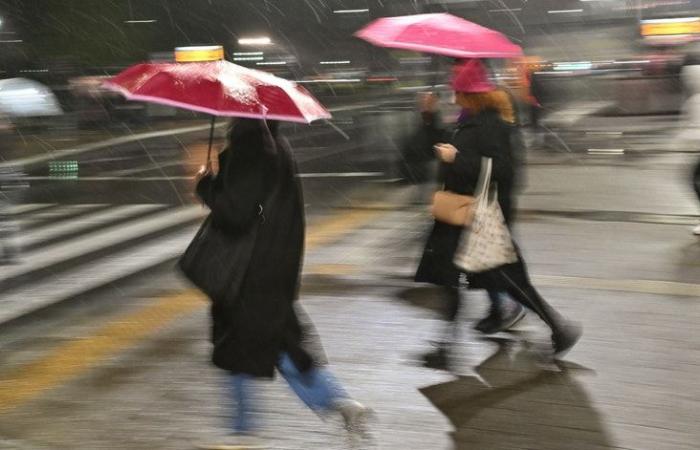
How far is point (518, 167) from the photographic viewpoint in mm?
5348

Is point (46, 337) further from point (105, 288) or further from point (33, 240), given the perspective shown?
point (33, 240)

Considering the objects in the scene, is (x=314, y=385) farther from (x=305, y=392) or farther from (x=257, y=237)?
(x=257, y=237)

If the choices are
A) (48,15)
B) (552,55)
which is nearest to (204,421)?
(552,55)

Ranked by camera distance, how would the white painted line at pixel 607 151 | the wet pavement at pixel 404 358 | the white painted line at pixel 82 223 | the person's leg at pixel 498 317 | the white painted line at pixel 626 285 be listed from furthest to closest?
the white painted line at pixel 607 151 < the white painted line at pixel 82 223 < the white painted line at pixel 626 285 < the person's leg at pixel 498 317 < the wet pavement at pixel 404 358

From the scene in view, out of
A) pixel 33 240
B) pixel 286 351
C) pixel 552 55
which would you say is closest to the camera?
pixel 286 351

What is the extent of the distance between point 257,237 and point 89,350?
7.76 ft

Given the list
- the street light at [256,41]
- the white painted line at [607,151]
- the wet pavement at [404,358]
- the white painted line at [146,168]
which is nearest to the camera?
the wet pavement at [404,358]

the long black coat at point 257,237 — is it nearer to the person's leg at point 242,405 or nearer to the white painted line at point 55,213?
the person's leg at point 242,405

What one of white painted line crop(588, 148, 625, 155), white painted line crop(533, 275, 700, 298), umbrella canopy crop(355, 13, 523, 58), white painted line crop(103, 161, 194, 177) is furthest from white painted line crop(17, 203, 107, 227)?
white painted line crop(588, 148, 625, 155)

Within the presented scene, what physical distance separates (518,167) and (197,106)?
7.63 ft

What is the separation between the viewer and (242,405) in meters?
4.09

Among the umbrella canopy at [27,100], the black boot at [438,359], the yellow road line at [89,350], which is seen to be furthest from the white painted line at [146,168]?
the black boot at [438,359]

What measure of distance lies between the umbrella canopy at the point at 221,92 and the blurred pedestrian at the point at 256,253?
0.53 feet

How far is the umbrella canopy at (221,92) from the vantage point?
3.63m
